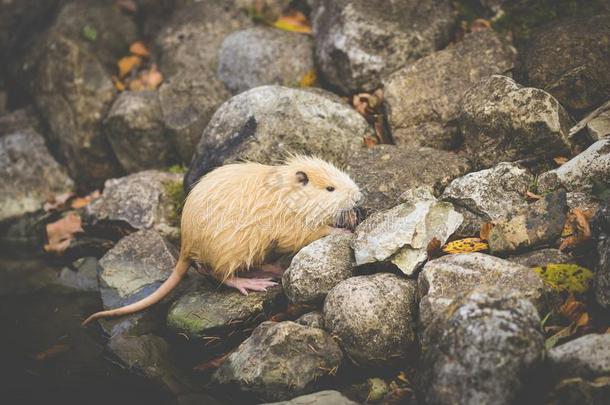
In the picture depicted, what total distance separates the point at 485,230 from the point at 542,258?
42cm

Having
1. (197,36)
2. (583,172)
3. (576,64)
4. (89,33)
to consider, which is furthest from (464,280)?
(89,33)

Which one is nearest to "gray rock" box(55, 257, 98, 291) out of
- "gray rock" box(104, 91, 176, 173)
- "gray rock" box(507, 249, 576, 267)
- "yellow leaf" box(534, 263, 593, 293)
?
"gray rock" box(104, 91, 176, 173)

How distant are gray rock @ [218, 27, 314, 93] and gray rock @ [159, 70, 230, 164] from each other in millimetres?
235

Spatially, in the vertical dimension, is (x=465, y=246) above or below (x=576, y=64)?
below

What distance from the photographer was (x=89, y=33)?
6836mm

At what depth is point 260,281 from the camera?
4.25 meters

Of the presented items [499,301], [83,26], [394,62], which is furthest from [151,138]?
[499,301]

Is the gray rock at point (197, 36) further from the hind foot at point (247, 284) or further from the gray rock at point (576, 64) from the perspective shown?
the gray rock at point (576, 64)

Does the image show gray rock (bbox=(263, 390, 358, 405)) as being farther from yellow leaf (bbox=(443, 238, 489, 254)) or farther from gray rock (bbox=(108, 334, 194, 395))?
yellow leaf (bbox=(443, 238, 489, 254))

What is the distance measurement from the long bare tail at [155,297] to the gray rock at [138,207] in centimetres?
111

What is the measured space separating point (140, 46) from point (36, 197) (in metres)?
A: 2.24

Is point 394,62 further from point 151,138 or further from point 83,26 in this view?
point 83,26

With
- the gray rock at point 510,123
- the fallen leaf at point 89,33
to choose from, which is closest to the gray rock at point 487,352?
the gray rock at point 510,123

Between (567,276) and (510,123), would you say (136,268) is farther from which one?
(567,276)
